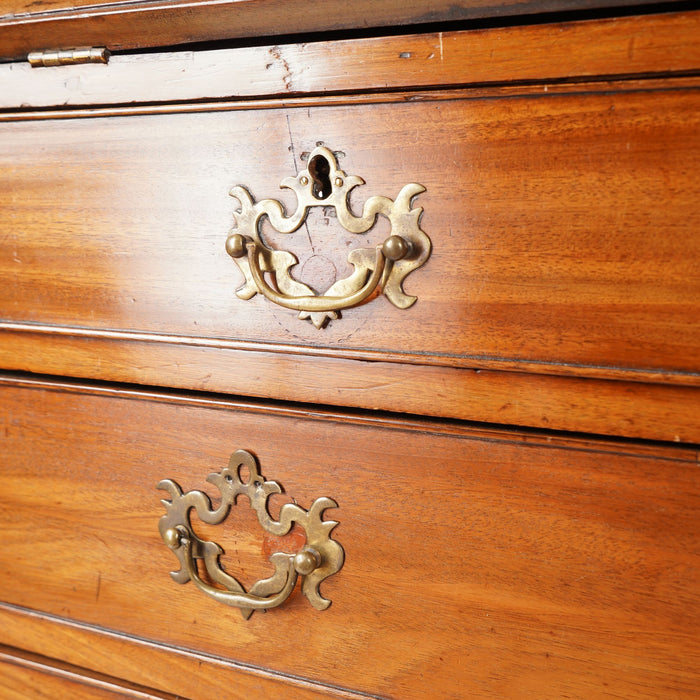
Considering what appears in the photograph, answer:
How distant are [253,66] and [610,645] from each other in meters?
0.43

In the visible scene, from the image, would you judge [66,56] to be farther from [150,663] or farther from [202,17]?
[150,663]

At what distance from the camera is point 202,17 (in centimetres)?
44

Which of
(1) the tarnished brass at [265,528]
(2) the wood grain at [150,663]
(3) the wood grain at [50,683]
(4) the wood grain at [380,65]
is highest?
(4) the wood grain at [380,65]

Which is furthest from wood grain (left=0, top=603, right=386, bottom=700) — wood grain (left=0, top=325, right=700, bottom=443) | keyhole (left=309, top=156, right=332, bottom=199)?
keyhole (left=309, top=156, right=332, bottom=199)

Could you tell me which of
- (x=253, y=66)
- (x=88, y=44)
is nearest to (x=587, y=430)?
(x=253, y=66)

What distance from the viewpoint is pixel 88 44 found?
495 millimetres

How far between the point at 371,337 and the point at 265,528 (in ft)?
0.55

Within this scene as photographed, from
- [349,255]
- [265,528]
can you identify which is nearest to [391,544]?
[265,528]

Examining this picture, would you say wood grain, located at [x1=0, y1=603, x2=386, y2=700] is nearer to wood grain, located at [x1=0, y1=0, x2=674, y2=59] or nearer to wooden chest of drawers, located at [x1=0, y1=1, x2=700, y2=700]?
wooden chest of drawers, located at [x1=0, y1=1, x2=700, y2=700]

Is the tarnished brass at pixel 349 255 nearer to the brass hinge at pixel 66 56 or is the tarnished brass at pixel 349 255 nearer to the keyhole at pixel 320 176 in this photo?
the keyhole at pixel 320 176

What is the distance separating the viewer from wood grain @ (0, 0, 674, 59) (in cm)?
40

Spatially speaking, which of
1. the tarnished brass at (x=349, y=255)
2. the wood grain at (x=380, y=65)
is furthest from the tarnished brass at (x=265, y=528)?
the wood grain at (x=380, y=65)

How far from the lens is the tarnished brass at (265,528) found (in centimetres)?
50

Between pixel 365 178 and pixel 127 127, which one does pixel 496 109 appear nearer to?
pixel 365 178
